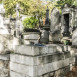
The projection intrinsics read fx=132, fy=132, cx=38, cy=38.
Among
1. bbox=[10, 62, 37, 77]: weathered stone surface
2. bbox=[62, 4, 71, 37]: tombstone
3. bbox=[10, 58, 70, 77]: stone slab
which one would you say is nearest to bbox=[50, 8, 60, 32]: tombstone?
bbox=[62, 4, 71, 37]: tombstone

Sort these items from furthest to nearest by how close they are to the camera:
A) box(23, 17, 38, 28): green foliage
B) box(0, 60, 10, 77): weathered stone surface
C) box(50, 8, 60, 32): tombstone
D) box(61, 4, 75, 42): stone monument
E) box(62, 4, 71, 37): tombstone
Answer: box(23, 17, 38, 28): green foliage
box(50, 8, 60, 32): tombstone
box(62, 4, 71, 37): tombstone
box(61, 4, 75, 42): stone monument
box(0, 60, 10, 77): weathered stone surface

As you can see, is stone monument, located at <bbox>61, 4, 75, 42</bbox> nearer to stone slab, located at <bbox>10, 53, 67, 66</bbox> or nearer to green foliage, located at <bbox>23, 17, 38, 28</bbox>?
green foliage, located at <bbox>23, 17, 38, 28</bbox>

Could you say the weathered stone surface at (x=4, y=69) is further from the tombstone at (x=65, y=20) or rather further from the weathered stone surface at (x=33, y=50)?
the tombstone at (x=65, y=20)

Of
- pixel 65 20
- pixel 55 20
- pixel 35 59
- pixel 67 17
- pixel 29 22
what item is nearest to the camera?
pixel 35 59

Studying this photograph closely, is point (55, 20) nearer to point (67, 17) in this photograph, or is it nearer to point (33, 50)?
point (67, 17)

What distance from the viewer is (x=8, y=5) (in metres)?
35.8

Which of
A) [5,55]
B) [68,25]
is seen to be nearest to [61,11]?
[68,25]

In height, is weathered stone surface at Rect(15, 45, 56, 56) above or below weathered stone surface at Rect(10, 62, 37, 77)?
above

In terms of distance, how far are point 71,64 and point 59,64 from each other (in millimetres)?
1017

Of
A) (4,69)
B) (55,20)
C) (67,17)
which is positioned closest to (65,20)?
(67,17)

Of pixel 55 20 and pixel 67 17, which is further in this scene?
pixel 55 20

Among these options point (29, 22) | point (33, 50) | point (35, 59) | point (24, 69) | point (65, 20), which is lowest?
point (24, 69)

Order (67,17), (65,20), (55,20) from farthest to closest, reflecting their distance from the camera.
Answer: (55,20) < (67,17) < (65,20)

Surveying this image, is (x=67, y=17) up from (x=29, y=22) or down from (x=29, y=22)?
up
